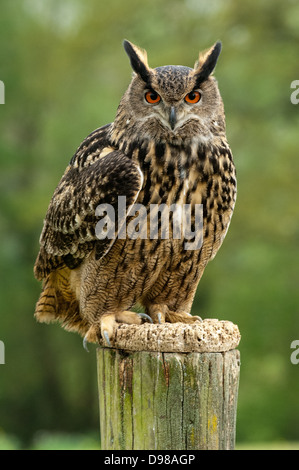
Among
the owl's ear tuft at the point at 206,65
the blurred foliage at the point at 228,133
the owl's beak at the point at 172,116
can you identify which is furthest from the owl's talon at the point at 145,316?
the blurred foliage at the point at 228,133

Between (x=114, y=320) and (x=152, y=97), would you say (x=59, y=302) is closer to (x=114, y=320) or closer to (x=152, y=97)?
(x=114, y=320)

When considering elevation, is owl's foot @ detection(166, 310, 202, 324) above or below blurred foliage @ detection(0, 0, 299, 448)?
below

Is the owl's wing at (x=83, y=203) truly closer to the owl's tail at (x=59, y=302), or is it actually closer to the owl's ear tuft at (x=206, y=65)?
the owl's tail at (x=59, y=302)

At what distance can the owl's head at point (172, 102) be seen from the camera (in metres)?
3.37

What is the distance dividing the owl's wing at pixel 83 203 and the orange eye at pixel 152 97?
329mm

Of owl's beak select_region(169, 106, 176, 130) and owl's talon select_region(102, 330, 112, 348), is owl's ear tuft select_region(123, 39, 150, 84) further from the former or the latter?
owl's talon select_region(102, 330, 112, 348)

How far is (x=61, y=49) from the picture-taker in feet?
41.9

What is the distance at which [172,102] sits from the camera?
336 cm

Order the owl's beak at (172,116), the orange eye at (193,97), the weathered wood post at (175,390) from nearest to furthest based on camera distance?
the weathered wood post at (175,390) → the owl's beak at (172,116) → the orange eye at (193,97)

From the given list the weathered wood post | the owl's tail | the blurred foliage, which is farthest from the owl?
the blurred foliage

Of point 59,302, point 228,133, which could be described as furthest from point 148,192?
point 228,133

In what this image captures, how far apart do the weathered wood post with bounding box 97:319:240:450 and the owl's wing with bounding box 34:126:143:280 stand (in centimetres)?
80

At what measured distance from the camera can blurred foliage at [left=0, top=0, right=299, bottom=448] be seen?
35.8 feet

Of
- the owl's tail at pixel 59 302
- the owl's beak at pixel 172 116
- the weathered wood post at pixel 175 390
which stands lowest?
the weathered wood post at pixel 175 390
